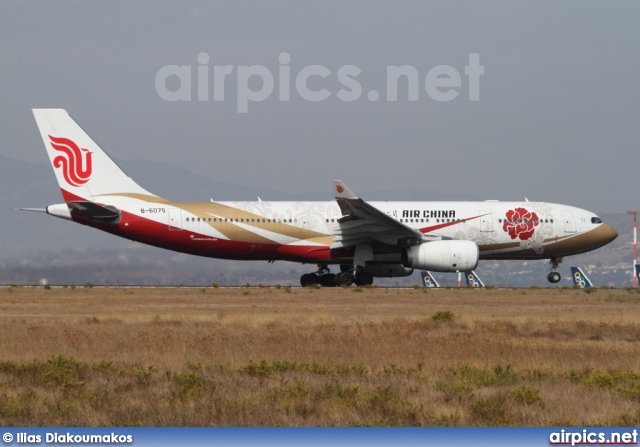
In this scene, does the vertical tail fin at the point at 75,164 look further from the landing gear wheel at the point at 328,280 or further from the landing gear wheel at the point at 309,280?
the landing gear wheel at the point at 328,280

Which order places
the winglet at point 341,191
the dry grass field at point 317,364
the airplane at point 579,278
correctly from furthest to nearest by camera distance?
the airplane at point 579,278 → the winglet at point 341,191 → the dry grass field at point 317,364

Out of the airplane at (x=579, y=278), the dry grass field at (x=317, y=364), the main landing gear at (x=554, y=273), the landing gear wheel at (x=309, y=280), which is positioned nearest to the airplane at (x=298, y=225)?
the landing gear wheel at (x=309, y=280)

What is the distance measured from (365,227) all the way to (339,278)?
10.5ft

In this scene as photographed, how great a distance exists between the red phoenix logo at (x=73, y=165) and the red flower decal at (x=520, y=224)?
18.8 metres

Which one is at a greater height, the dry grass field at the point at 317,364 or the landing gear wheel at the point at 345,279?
the landing gear wheel at the point at 345,279

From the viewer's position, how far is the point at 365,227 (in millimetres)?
43219

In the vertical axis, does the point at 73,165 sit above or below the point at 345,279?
above

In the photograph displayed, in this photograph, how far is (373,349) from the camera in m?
21.6

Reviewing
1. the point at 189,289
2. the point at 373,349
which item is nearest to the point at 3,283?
the point at 189,289

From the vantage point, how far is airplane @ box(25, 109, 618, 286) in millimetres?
43406

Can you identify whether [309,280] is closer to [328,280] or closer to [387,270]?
[328,280]

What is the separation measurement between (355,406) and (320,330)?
10667 millimetres

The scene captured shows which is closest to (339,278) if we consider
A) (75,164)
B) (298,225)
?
(298,225)

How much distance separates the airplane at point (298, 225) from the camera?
4341 centimetres
